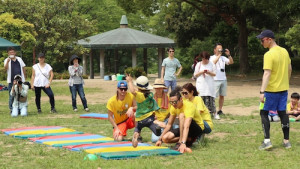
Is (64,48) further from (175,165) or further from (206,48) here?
(175,165)

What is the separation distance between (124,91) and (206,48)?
29.5m

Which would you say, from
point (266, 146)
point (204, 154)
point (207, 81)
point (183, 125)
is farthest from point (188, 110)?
point (207, 81)

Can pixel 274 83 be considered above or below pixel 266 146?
above

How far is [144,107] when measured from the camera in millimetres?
8672

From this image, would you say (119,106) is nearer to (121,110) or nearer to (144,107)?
(121,110)

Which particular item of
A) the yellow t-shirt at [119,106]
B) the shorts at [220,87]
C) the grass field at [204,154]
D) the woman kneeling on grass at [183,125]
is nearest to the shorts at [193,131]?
the woman kneeling on grass at [183,125]

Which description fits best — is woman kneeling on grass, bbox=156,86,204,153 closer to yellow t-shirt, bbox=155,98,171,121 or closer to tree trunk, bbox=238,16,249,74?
yellow t-shirt, bbox=155,98,171,121

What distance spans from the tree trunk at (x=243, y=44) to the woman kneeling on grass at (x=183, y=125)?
2366 cm

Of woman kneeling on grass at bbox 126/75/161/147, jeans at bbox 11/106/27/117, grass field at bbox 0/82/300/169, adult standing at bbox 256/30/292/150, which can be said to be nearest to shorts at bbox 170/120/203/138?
grass field at bbox 0/82/300/169

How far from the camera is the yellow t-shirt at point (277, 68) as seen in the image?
25.2ft

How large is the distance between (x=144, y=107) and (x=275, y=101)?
2.15 m

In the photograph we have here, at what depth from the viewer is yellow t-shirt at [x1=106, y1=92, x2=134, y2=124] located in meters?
8.92

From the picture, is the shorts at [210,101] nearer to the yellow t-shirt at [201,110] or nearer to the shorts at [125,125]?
the shorts at [125,125]

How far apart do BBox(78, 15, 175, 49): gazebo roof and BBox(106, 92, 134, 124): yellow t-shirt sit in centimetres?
2648
